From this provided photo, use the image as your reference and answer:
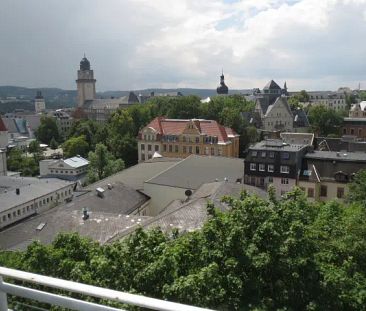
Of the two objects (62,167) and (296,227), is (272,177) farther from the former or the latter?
(62,167)

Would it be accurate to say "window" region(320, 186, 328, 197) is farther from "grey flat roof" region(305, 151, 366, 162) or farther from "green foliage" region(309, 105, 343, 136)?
"green foliage" region(309, 105, 343, 136)

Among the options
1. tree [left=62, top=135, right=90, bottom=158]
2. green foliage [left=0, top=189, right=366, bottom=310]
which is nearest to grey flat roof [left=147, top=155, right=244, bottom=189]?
green foliage [left=0, top=189, right=366, bottom=310]

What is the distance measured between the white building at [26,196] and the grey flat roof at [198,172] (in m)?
9.22

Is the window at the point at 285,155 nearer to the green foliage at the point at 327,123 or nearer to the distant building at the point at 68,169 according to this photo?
the distant building at the point at 68,169

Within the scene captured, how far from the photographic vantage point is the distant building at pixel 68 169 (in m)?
64.2

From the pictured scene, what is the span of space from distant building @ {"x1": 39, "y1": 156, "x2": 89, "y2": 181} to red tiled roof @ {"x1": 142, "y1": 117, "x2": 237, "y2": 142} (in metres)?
12.8

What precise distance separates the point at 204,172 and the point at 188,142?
23.9 m

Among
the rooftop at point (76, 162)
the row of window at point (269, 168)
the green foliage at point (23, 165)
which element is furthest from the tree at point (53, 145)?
the row of window at point (269, 168)

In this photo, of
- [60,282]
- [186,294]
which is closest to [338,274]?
[186,294]

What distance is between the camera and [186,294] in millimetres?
8227

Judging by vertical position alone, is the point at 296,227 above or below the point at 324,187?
above

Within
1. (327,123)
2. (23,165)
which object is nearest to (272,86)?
(327,123)

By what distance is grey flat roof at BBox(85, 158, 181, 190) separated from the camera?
129ft

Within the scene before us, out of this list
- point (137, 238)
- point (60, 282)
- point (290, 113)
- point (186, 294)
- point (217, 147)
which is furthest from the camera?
point (290, 113)
